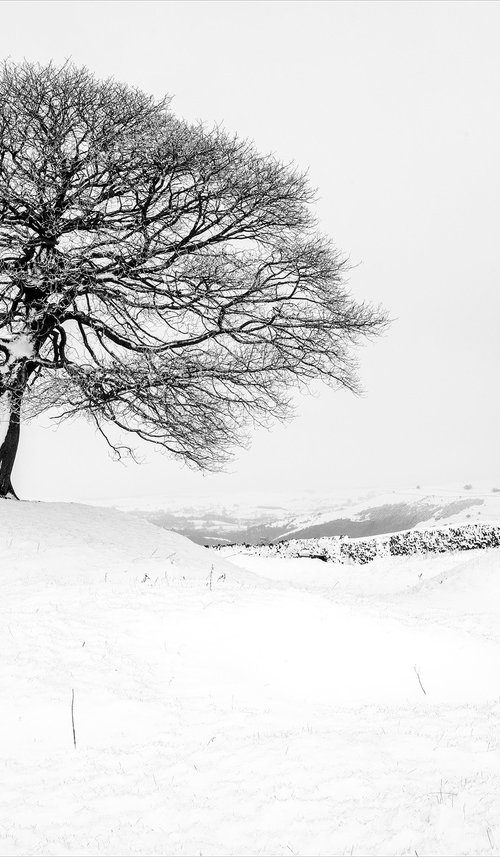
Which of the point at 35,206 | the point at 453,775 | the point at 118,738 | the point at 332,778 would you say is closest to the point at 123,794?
the point at 118,738

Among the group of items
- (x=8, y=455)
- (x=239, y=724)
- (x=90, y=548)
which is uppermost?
(x=8, y=455)

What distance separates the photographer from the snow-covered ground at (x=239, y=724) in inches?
107

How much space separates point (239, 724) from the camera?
400cm

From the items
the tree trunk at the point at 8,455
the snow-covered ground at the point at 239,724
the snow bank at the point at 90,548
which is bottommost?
the snow-covered ground at the point at 239,724

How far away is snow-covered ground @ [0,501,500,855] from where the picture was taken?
2727 millimetres

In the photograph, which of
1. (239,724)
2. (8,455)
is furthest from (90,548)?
(239,724)

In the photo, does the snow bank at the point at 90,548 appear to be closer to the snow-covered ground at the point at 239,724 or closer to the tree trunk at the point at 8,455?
the snow-covered ground at the point at 239,724

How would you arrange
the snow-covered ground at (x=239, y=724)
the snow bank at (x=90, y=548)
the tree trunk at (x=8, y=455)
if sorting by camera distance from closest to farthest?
the snow-covered ground at (x=239, y=724) → the snow bank at (x=90, y=548) → the tree trunk at (x=8, y=455)

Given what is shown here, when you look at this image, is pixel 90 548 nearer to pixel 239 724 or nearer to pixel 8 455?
pixel 8 455

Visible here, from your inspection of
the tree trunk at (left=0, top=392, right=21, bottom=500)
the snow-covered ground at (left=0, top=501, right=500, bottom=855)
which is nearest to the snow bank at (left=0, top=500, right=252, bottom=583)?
the snow-covered ground at (left=0, top=501, right=500, bottom=855)

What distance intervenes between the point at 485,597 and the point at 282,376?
243 inches

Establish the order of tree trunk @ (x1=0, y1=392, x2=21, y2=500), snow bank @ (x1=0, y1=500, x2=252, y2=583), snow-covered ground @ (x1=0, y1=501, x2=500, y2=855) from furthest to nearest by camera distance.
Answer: tree trunk @ (x1=0, y1=392, x2=21, y2=500) < snow bank @ (x1=0, y1=500, x2=252, y2=583) < snow-covered ground @ (x1=0, y1=501, x2=500, y2=855)

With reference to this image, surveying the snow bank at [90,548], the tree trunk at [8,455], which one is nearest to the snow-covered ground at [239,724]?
the snow bank at [90,548]

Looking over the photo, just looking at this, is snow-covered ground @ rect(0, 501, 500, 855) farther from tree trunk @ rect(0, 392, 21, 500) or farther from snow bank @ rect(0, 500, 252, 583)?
tree trunk @ rect(0, 392, 21, 500)
